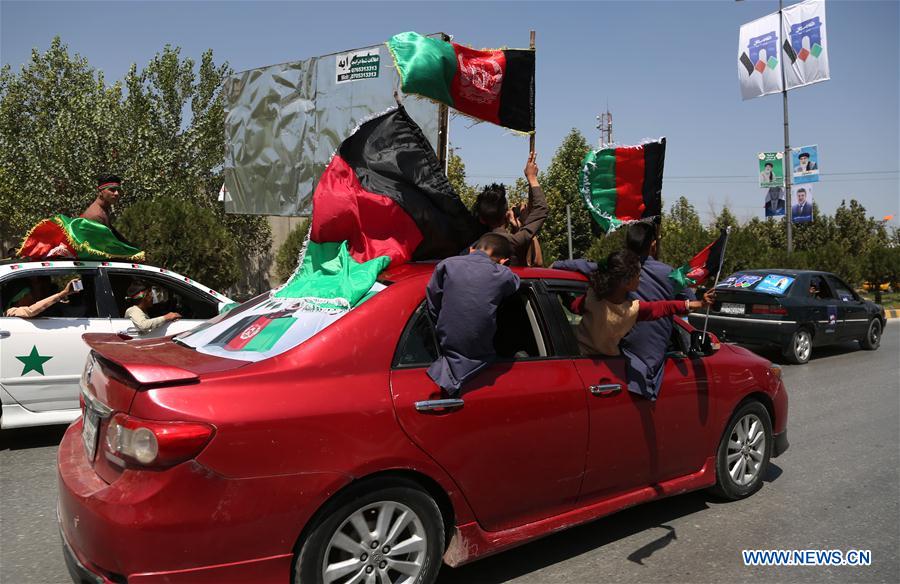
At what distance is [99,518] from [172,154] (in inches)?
651

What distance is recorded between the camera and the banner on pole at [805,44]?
22062mm

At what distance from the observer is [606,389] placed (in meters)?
3.58

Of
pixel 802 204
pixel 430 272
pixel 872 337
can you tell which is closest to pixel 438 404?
pixel 430 272

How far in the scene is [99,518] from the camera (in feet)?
8.13

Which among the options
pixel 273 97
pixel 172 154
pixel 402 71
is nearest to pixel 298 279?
pixel 402 71

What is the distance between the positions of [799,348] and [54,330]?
10.6 metres

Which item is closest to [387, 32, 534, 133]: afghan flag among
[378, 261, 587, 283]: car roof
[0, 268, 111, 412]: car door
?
[378, 261, 587, 283]: car roof

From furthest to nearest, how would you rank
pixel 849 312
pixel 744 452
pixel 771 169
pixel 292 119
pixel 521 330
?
1. pixel 771 169
2. pixel 849 312
3. pixel 292 119
4. pixel 744 452
5. pixel 521 330

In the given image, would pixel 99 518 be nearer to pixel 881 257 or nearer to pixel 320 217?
pixel 320 217

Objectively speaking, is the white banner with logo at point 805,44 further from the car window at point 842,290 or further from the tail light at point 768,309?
the tail light at point 768,309

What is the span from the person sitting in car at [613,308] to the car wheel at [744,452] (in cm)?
126

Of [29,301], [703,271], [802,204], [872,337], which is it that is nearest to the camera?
[703,271]

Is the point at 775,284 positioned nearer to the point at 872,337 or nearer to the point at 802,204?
the point at 872,337

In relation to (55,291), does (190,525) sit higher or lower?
lower
